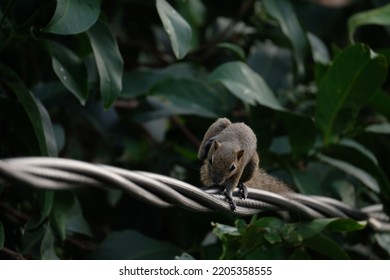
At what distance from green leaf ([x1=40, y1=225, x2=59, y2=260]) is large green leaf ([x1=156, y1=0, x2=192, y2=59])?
0.80 metres

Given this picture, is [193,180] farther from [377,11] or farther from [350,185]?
[377,11]

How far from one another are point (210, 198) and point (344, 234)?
1516 mm

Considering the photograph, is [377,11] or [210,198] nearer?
[210,198]

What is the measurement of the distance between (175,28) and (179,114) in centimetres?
81

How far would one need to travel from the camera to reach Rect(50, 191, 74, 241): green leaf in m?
2.92

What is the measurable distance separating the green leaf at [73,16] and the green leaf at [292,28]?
4.31 ft

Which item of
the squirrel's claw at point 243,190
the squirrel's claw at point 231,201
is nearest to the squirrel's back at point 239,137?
the squirrel's claw at point 243,190

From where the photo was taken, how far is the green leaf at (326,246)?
9.99 ft

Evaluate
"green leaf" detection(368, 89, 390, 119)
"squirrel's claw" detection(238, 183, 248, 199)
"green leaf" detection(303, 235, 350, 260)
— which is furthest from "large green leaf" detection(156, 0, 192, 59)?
"green leaf" detection(368, 89, 390, 119)

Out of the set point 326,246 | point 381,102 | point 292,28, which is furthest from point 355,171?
point 292,28

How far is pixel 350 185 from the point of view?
363cm

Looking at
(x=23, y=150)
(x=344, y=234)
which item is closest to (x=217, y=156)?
Result: (x=23, y=150)

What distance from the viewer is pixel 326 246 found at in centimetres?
308

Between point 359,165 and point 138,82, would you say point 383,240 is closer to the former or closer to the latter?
point 359,165
